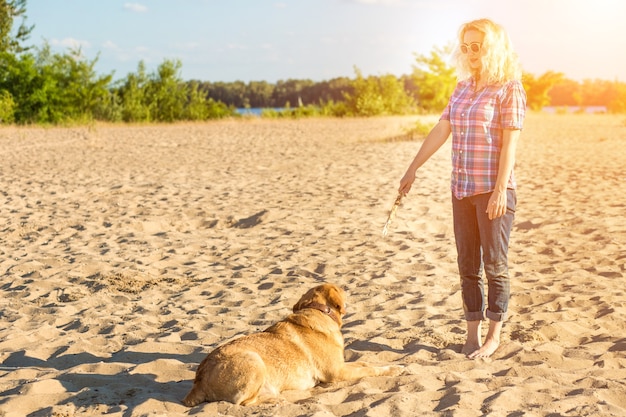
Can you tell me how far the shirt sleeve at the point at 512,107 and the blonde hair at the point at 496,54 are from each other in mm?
73

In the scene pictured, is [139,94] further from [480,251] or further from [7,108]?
[480,251]

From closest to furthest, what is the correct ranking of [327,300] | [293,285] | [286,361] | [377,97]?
1. [286,361]
2. [327,300]
3. [293,285]
4. [377,97]

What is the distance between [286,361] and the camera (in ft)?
13.5

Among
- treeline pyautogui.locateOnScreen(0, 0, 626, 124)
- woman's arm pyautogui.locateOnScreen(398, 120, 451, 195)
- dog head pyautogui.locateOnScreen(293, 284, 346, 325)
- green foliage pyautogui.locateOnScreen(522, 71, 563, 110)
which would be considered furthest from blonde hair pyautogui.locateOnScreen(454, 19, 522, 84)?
green foliage pyautogui.locateOnScreen(522, 71, 563, 110)

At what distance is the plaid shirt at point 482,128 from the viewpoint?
4480 mm

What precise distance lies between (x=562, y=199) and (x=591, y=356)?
6.86 m

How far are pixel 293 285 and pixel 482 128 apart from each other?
298 centimetres

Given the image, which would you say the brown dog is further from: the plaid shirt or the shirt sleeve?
the shirt sleeve

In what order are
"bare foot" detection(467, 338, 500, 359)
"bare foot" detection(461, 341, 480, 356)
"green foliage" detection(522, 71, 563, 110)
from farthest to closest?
"green foliage" detection(522, 71, 563, 110) < "bare foot" detection(461, 341, 480, 356) < "bare foot" detection(467, 338, 500, 359)

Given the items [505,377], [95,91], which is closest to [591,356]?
[505,377]

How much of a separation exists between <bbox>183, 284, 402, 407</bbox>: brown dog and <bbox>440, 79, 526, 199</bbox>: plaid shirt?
1.11 meters

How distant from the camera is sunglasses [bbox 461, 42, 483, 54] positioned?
4.51 m

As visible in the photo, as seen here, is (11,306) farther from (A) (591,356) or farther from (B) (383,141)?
(B) (383,141)

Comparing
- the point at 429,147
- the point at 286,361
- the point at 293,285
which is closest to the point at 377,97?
the point at 293,285
